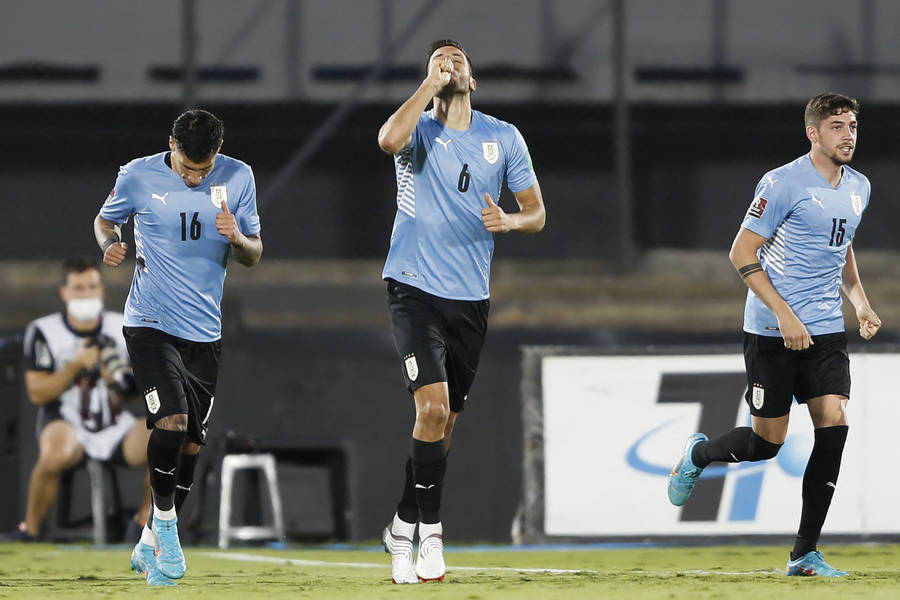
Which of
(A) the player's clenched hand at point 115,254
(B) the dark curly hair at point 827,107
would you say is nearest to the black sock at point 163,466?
(A) the player's clenched hand at point 115,254

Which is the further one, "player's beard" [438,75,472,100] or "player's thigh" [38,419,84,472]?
"player's thigh" [38,419,84,472]

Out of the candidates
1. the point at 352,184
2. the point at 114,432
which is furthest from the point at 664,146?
the point at 114,432

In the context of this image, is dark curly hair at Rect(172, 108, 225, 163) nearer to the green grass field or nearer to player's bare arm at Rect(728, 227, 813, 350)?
the green grass field

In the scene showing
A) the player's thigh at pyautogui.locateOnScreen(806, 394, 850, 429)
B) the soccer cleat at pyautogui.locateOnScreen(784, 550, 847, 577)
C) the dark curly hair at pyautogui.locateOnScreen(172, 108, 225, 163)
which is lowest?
the soccer cleat at pyautogui.locateOnScreen(784, 550, 847, 577)

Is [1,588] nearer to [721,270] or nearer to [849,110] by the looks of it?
[849,110]

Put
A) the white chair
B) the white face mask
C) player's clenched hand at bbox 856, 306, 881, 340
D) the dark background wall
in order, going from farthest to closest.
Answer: the dark background wall < the white face mask < the white chair < player's clenched hand at bbox 856, 306, 881, 340

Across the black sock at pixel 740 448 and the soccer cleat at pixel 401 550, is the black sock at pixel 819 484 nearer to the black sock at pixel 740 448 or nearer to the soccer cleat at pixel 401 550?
the black sock at pixel 740 448

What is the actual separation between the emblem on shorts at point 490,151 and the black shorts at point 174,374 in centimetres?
158

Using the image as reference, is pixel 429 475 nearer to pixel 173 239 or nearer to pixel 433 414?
pixel 433 414

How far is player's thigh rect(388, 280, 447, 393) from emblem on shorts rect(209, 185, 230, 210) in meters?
0.90

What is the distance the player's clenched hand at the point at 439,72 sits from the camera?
718 cm

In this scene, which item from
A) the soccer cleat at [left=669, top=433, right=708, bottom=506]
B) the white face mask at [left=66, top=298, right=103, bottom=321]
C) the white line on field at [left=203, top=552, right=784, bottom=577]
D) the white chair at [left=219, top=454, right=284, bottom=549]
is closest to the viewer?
the white line on field at [left=203, top=552, right=784, bottom=577]

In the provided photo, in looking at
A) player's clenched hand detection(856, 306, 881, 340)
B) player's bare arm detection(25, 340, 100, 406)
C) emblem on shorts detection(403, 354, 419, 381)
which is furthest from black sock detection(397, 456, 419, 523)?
player's bare arm detection(25, 340, 100, 406)

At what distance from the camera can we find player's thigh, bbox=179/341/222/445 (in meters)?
7.83
